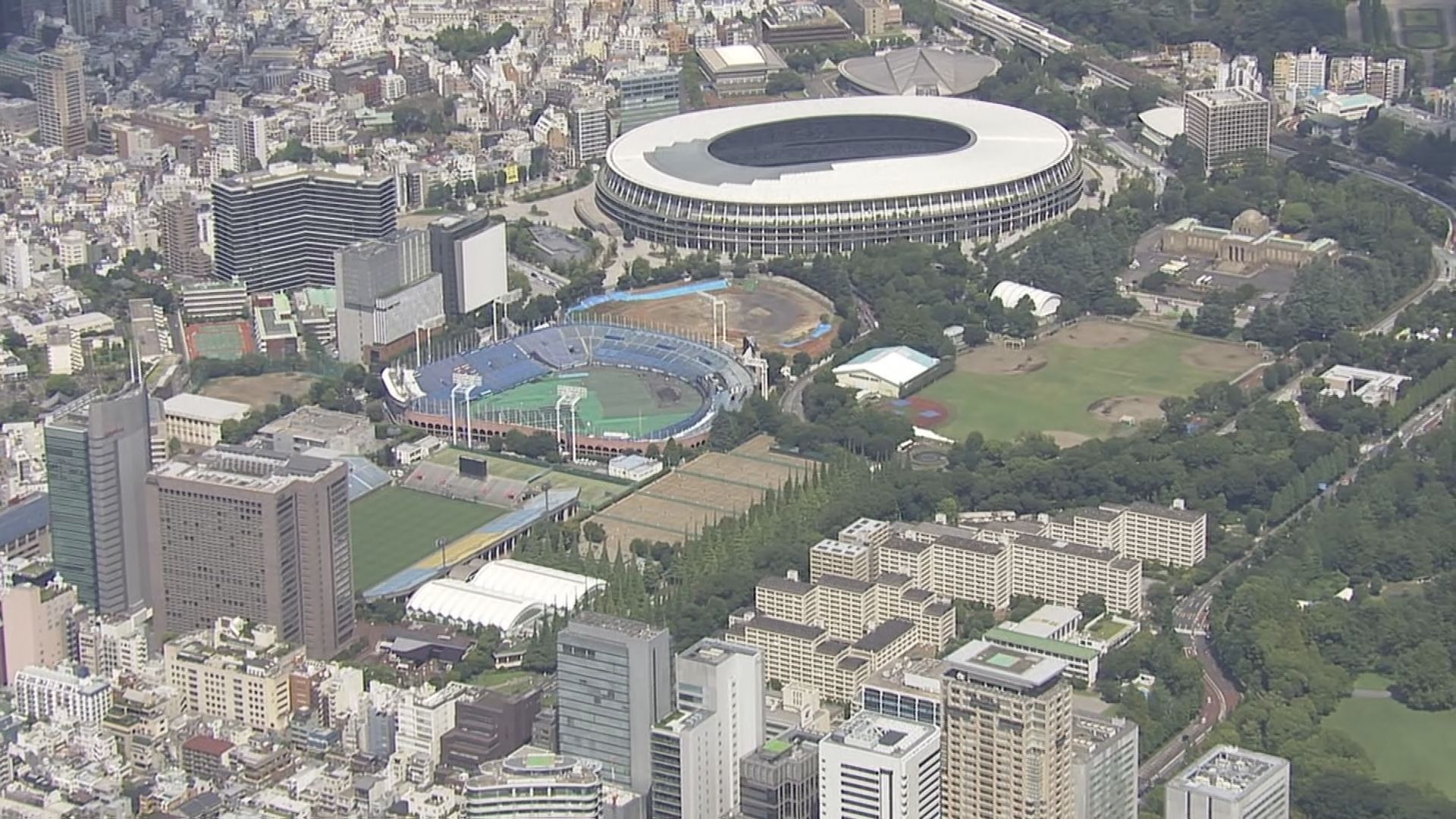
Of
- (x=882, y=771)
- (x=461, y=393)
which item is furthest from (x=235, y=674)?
(x=461, y=393)

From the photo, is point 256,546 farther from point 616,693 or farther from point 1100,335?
point 1100,335

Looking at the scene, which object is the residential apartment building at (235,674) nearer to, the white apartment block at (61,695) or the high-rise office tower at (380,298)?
the white apartment block at (61,695)

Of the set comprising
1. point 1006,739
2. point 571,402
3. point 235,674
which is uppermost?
point 1006,739

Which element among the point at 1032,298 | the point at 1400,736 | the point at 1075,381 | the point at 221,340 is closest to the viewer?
the point at 1400,736

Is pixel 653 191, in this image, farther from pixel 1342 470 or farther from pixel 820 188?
pixel 1342 470

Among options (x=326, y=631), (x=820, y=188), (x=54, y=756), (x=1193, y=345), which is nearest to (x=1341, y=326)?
(x=1193, y=345)

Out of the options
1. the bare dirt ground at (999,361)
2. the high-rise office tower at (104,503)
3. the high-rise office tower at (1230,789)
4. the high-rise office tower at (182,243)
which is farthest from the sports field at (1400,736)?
the high-rise office tower at (182,243)

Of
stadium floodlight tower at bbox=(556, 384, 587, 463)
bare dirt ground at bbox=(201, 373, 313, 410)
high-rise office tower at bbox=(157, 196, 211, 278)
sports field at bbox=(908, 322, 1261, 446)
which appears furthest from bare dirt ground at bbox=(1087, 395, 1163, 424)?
high-rise office tower at bbox=(157, 196, 211, 278)
